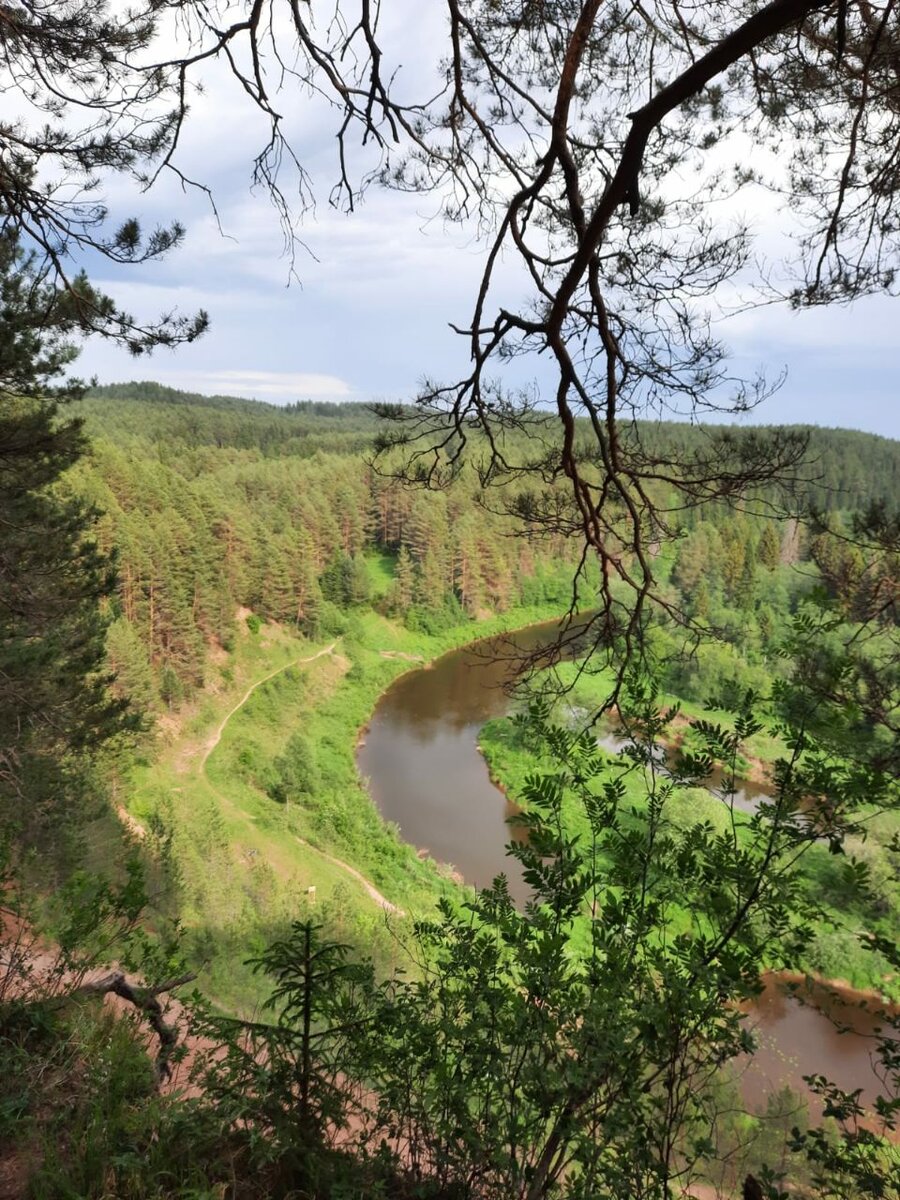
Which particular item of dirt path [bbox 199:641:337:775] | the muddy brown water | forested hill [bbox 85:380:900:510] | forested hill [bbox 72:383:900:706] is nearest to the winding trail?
dirt path [bbox 199:641:337:775]

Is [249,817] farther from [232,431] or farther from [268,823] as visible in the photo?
[232,431]

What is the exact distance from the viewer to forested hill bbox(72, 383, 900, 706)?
16062 millimetres

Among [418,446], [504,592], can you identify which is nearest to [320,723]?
[504,592]

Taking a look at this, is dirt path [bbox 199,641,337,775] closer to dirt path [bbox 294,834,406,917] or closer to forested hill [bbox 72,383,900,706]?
forested hill [bbox 72,383,900,706]

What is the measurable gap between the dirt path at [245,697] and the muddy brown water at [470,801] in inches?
100

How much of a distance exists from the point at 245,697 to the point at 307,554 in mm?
6700

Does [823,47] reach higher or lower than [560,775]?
higher

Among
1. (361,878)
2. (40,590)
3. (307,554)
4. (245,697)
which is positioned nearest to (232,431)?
(307,554)

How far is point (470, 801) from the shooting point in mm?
14938

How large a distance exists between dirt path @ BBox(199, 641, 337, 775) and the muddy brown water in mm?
2543

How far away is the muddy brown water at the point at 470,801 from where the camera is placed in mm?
7910

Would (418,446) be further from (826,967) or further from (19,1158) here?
(826,967)

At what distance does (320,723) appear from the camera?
18.4 metres

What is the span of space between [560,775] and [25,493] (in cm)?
633
